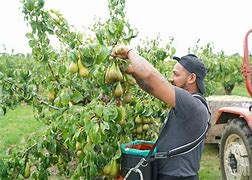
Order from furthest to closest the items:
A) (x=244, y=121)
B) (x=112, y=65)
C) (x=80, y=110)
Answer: (x=244, y=121) < (x=80, y=110) < (x=112, y=65)

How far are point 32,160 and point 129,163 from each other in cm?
99

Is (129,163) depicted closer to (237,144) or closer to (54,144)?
(54,144)

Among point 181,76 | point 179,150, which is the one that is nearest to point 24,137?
point 181,76

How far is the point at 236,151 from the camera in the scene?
490 cm

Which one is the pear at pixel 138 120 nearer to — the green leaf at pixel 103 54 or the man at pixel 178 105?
the man at pixel 178 105

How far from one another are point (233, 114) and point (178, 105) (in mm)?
3289

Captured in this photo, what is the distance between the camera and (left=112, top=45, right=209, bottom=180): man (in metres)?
2.25

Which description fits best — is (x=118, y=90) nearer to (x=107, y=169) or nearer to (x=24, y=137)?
(x=107, y=169)

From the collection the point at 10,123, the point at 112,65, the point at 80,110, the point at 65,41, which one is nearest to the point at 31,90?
the point at 65,41

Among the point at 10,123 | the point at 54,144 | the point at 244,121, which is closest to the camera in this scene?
the point at 54,144

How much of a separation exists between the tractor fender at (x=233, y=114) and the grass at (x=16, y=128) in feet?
10.5

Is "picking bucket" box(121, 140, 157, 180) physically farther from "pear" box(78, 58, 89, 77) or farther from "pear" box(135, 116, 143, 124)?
"pear" box(78, 58, 89, 77)

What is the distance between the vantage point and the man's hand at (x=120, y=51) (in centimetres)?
214

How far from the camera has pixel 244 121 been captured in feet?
16.1
